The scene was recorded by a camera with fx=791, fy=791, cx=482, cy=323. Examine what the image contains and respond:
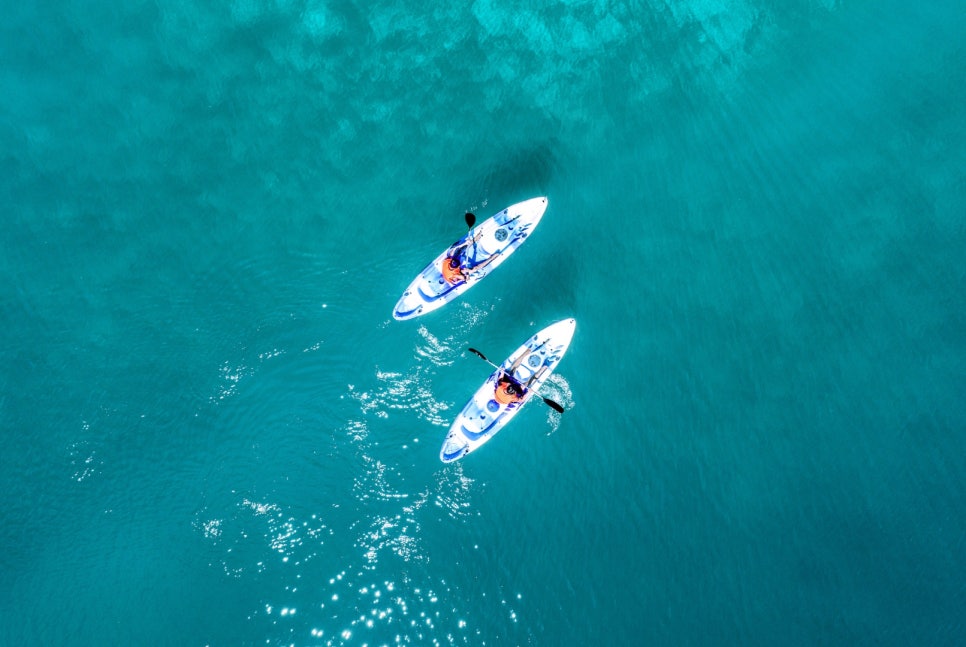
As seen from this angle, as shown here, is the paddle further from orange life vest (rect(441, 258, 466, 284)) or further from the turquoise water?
orange life vest (rect(441, 258, 466, 284))

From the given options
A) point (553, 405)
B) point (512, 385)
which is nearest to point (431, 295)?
point (512, 385)

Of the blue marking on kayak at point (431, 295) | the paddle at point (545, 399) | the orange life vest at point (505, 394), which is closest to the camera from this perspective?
the paddle at point (545, 399)

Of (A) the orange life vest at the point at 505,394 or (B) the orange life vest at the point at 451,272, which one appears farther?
(B) the orange life vest at the point at 451,272

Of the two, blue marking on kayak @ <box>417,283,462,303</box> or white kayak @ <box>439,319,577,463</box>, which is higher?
blue marking on kayak @ <box>417,283,462,303</box>

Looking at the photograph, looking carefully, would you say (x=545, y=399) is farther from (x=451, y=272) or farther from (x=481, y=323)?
(x=451, y=272)

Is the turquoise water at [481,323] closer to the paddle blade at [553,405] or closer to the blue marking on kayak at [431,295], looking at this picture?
the paddle blade at [553,405]

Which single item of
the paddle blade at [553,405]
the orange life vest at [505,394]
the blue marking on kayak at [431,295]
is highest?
the blue marking on kayak at [431,295]

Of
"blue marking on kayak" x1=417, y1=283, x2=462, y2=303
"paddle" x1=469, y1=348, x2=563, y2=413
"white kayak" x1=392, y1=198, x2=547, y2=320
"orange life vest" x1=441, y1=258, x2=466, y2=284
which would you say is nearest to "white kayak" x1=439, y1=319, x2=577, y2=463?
"paddle" x1=469, y1=348, x2=563, y2=413

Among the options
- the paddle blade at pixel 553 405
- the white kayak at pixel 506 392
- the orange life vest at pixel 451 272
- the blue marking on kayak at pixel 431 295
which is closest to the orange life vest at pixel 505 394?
the white kayak at pixel 506 392
